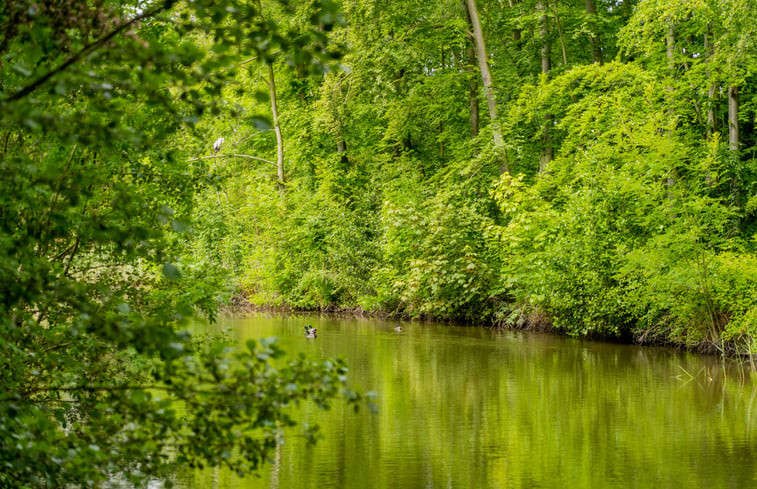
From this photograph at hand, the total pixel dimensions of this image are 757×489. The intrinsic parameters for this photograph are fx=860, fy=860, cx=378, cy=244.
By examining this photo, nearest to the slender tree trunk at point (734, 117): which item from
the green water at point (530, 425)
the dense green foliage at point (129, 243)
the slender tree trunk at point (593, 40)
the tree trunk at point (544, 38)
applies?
the green water at point (530, 425)

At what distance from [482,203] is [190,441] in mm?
21749

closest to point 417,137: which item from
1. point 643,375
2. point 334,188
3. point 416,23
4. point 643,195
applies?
point 334,188


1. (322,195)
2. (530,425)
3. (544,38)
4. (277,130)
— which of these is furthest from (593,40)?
(530,425)

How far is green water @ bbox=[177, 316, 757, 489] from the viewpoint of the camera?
825 cm

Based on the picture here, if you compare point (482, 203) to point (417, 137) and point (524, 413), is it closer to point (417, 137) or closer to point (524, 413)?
point (417, 137)

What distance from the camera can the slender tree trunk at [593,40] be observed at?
25.0m

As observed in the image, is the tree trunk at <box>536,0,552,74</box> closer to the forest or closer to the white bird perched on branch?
the forest

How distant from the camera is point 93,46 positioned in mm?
2990

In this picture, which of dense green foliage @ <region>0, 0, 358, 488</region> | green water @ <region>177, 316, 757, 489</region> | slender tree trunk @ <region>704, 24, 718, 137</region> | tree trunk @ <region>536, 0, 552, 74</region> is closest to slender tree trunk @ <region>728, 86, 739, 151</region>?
slender tree trunk @ <region>704, 24, 718, 137</region>

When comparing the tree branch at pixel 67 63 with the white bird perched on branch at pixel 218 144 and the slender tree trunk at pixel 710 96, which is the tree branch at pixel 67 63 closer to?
the slender tree trunk at pixel 710 96

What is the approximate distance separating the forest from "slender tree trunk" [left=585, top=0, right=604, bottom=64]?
33 cm

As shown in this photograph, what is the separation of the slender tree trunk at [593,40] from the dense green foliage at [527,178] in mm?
76

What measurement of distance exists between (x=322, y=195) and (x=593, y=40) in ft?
35.4

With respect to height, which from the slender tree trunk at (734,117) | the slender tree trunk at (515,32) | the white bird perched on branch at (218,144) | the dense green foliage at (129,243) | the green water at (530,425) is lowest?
the green water at (530,425)
